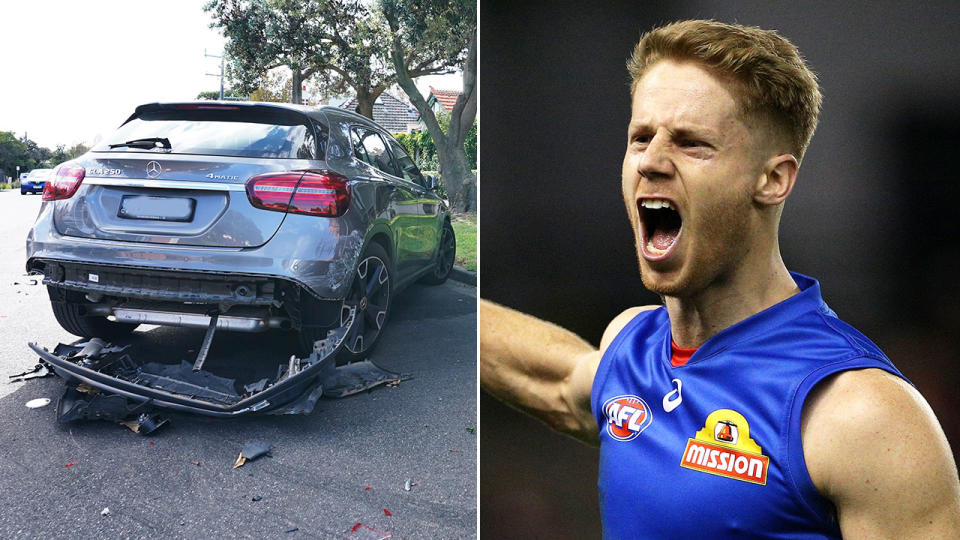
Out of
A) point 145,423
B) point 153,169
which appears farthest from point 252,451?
point 153,169

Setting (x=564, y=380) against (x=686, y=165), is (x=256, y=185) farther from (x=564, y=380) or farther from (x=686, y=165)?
(x=686, y=165)

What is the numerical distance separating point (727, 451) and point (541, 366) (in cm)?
75

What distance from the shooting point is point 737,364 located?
1676 millimetres

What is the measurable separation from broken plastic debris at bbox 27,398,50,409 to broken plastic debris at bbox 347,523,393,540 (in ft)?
3.65

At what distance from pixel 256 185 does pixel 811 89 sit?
1.67 metres

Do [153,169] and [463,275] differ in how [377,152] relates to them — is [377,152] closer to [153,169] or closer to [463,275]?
[463,275]

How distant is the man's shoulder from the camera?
207 cm

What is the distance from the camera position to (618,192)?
7.12ft

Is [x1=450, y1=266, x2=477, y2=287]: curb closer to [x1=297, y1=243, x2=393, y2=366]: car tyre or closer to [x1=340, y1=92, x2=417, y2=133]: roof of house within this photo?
[x1=297, y1=243, x2=393, y2=366]: car tyre

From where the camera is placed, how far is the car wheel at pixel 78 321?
248cm

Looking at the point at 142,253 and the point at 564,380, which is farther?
the point at 142,253

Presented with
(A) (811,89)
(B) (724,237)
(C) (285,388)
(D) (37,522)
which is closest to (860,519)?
(B) (724,237)

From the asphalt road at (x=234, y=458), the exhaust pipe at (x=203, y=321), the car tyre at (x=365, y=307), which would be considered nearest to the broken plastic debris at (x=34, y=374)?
the asphalt road at (x=234, y=458)

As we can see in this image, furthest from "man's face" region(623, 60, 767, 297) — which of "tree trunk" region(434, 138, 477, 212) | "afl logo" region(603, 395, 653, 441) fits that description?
"tree trunk" region(434, 138, 477, 212)
